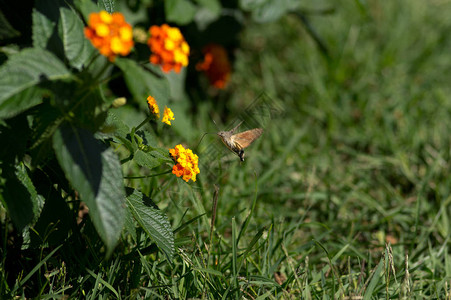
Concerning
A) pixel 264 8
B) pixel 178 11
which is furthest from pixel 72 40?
pixel 264 8

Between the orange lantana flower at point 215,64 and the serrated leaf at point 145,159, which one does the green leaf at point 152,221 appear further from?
the orange lantana flower at point 215,64

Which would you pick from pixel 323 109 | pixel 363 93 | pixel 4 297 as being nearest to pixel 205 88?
pixel 323 109

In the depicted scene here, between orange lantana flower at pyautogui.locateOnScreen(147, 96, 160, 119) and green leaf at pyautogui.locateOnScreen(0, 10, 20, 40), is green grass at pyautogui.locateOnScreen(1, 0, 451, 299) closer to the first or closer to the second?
orange lantana flower at pyautogui.locateOnScreen(147, 96, 160, 119)

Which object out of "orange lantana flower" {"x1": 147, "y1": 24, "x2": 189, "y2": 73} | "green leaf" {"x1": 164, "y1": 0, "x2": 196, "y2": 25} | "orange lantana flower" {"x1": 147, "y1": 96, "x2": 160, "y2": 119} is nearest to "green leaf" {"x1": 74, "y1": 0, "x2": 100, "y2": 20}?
"orange lantana flower" {"x1": 147, "y1": 24, "x2": 189, "y2": 73}

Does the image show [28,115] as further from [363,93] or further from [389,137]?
[363,93]

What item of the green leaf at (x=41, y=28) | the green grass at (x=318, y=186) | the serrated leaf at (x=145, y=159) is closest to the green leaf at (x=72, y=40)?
the green leaf at (x=41, y=28)

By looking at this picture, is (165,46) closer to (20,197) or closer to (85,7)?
(85,7)
